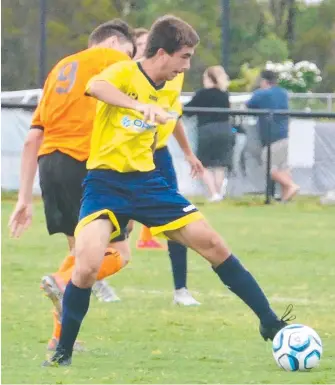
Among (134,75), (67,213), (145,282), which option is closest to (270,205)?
(145,282)

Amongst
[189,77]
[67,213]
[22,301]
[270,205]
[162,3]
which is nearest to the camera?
[67,213]

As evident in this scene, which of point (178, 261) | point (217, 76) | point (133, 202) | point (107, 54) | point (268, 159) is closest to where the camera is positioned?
point (133, 202)

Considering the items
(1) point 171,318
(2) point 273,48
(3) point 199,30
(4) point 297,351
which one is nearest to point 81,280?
(4) point 297,351

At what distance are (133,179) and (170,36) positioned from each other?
74 cm

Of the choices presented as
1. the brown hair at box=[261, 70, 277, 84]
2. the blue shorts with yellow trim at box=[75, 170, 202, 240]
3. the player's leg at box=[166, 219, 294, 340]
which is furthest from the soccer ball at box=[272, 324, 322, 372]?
the brown hair at box=[261, 70, 277, 84]

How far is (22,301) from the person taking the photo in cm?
916

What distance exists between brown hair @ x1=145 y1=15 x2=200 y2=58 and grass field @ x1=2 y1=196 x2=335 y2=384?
1.59 meters

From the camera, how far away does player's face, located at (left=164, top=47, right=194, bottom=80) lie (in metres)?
6.51

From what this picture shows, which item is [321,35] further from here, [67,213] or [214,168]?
[67,213]

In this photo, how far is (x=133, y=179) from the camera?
21.5 feet

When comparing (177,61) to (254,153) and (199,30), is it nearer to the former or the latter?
(254,153)

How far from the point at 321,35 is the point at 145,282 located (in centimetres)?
3543

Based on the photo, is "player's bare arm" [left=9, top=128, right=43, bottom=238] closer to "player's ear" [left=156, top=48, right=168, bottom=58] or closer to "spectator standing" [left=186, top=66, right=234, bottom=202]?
"player's ear" [left=156, top=48, right=168, bottom=58]

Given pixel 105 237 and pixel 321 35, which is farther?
pixel 321 35
